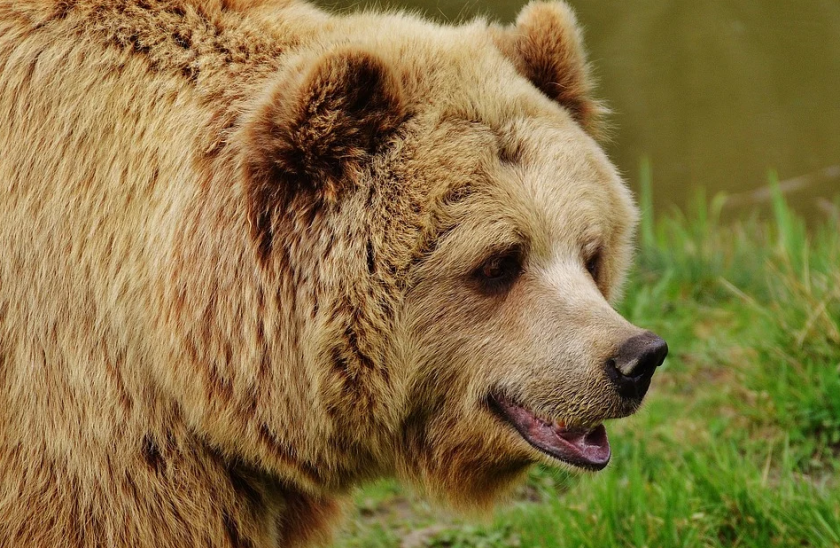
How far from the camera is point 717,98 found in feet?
31.5

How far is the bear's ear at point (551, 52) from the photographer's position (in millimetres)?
3529

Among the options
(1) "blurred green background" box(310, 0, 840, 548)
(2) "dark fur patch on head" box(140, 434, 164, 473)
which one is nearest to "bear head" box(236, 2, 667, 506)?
(2) "dark fur patch on head" box(140, 434, 164, 473)

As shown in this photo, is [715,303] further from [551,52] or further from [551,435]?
[551,435]

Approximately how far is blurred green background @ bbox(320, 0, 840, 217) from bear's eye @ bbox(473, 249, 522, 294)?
5761 mm

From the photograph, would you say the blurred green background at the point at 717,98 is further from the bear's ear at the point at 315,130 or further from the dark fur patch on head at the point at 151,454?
the dark fur patch on head at the point at 151,454

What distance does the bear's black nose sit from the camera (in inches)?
117

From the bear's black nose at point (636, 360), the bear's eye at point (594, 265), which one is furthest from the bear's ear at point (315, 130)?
the bear's black nose at point (636, 360)

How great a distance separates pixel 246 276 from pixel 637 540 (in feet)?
→ 5.90

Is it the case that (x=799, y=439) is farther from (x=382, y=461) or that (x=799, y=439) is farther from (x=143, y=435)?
(x=143, y=435)

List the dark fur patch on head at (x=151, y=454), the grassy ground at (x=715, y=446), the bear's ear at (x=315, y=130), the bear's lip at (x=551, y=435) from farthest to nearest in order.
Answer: the grassy ground at (x=715, y=446), the bear's lip at (x=551, y=435), the dark fur patch on head at (x=151, y=454), the bear's ear at (x=315, y=130)

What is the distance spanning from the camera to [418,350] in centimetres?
313

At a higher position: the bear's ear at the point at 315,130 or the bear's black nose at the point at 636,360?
the bear's ear at the point at 315,130

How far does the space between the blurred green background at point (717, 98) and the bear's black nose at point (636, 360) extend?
592 centimetres

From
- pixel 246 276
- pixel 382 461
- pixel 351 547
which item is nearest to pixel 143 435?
pixel 246 276
